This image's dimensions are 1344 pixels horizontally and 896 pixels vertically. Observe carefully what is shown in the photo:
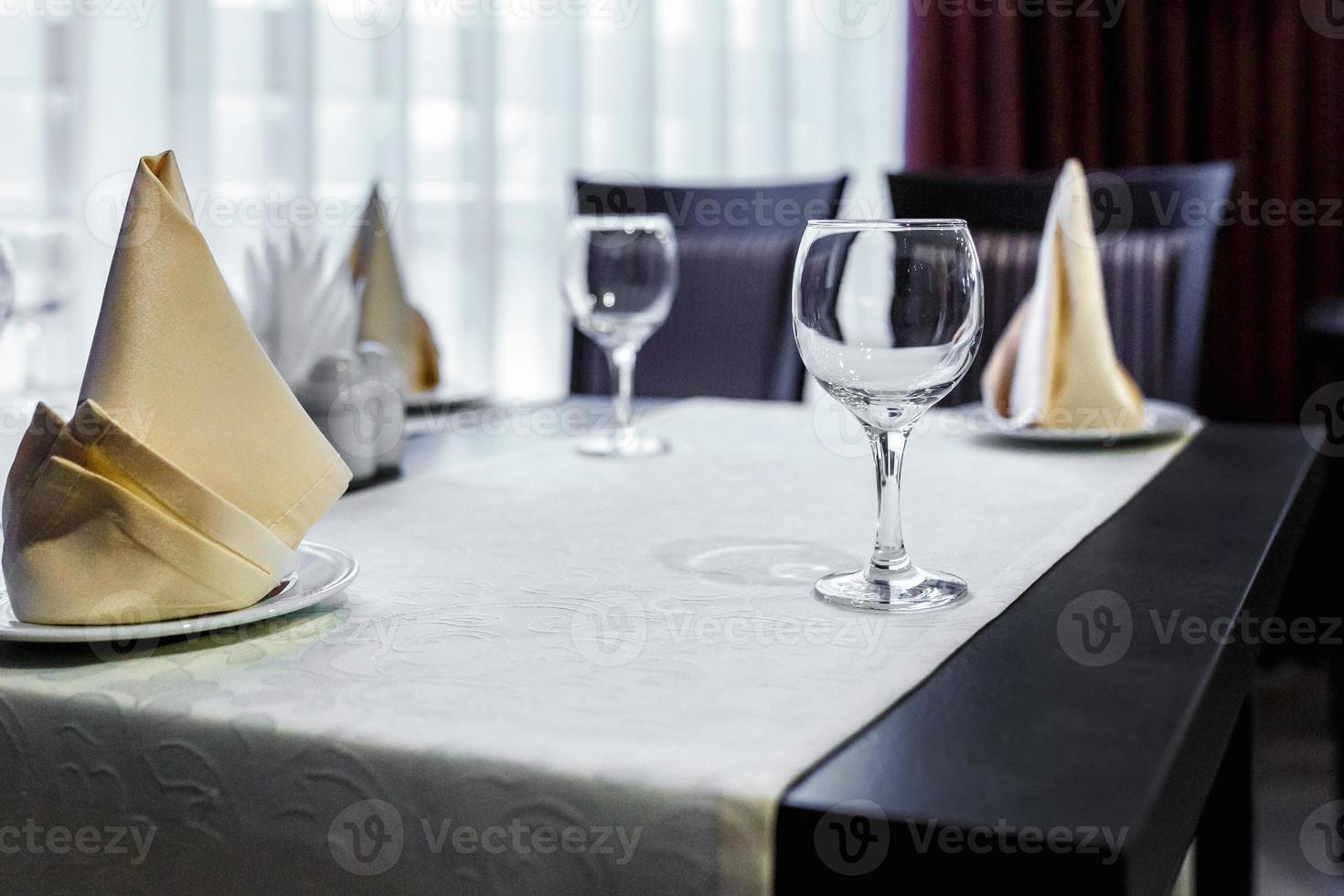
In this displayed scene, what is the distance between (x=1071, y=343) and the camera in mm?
1213

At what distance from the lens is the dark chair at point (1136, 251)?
1.81 metres

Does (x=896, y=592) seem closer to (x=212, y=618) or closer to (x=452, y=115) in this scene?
(x=212, y=618)

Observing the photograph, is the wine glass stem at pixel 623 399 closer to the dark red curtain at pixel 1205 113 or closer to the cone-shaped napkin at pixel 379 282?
the cone-shaped napkin at pixel 379 282

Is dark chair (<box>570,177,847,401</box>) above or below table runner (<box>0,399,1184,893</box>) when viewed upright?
above

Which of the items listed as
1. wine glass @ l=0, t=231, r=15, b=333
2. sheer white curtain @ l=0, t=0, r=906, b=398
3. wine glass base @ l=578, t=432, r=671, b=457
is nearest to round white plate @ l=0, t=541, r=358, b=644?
wine glass base @ l=578, t=432, r=671, b=457

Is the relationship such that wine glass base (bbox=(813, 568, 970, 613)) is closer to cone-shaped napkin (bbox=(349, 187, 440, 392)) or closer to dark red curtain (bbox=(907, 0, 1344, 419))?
cone-shaped napkin (bbox=(349, 187, 440, 392))

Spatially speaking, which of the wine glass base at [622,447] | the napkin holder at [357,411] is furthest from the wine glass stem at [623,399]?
the napkin holder at [357,411]

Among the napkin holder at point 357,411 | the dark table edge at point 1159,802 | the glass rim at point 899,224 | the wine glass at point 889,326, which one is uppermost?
the glass rim at point 899,224

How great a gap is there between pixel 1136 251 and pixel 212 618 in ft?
5.17

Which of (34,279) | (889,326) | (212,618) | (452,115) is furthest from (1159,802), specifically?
(452,115)

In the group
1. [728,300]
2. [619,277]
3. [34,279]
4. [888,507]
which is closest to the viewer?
[888,507]

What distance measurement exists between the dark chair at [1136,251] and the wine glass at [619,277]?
0.73 m

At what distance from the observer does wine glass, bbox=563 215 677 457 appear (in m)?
1.16

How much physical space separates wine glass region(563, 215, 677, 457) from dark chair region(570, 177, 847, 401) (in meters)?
0.72
